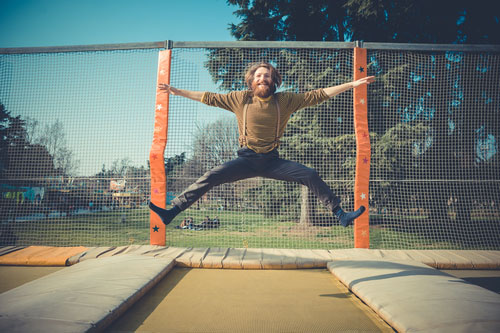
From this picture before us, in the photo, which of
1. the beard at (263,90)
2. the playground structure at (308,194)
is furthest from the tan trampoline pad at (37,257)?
the beard at (263,90)

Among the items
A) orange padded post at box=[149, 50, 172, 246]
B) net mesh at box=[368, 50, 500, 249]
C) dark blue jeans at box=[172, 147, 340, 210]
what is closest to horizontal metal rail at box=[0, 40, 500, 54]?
orange padded post at box=[149, 50, 172, 246]

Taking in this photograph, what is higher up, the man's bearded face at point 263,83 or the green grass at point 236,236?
the man's bearded face at point 263,83

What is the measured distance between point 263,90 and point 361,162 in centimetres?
238

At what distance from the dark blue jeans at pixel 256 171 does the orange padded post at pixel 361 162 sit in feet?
6.05

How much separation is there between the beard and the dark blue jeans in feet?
1.73

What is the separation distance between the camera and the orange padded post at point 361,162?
4164 millimetres

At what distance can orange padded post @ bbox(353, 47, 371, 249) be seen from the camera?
4164 mm

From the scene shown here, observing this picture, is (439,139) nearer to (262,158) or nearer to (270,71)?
(270,71)

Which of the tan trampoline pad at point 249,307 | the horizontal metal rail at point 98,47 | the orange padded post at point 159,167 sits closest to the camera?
the tan trampoline pad at point 249,307

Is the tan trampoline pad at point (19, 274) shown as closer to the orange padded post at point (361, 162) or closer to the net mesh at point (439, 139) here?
the orange padded post at point (361, 162)

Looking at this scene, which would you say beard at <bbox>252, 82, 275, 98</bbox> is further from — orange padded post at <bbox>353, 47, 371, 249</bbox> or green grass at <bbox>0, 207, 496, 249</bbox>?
green grass at <bbox>0, 207, 496, 249</bbox>

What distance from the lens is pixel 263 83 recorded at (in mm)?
2557

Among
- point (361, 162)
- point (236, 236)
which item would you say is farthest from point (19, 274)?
point (361, 162)

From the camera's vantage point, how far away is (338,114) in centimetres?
735
